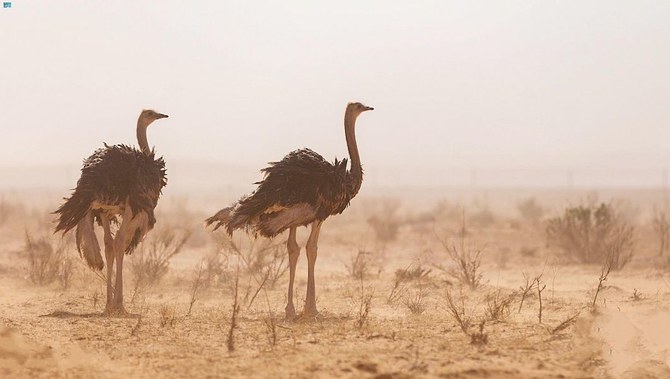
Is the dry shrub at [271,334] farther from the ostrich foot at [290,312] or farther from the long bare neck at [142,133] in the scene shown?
the long bare neck at [142,133]

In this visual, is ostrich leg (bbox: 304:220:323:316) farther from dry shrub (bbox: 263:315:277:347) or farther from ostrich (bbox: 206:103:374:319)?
dry shrub (bbox: 263:315:277:347)

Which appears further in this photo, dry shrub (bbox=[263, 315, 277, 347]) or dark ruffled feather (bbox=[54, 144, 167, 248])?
dark ruffled feather (bbox=[54, 144, 167, 248])

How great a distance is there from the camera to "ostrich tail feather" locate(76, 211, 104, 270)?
9047 millimetres

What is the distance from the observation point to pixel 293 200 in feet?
28.7

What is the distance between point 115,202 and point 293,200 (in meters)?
1.92

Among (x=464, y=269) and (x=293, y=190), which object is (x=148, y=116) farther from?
(x=464, y=269)

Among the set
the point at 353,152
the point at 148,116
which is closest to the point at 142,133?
the point at 148,116

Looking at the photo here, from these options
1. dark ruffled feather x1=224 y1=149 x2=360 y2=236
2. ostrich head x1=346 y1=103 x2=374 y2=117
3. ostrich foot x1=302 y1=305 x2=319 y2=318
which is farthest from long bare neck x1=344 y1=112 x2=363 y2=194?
ostrich foot x1=302 y1=305 x2=319 y2=318

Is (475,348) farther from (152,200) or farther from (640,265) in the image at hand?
(640,265)

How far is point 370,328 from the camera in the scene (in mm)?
7824

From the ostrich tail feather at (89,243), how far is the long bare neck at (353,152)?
291 cm

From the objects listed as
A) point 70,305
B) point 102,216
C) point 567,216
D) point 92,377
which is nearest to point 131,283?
point 70,305

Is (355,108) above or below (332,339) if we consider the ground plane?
above

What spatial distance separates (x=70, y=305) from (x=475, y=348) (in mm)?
5537
